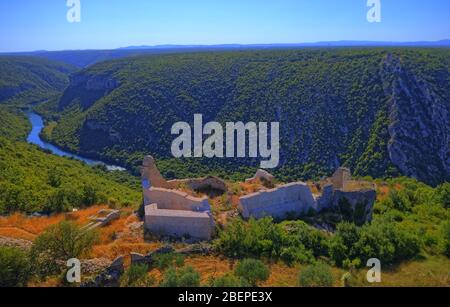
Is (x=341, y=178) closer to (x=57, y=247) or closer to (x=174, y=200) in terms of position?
(x=174, y=200)


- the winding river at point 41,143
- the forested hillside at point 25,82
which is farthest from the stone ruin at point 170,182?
the forested hillside at point 25,82

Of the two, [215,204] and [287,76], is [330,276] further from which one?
[287,76]

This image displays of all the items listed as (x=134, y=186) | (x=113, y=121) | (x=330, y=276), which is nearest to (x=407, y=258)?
(x=330, y=276)

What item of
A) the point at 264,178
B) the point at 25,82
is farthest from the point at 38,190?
the point at 25,82

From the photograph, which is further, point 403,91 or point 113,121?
point 113,121

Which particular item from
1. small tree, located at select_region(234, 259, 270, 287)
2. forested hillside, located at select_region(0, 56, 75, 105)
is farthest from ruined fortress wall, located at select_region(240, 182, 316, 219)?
forested hillside, located at select_region(0, 56, 75, 105)
